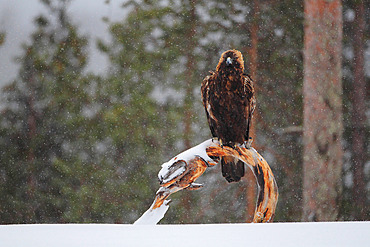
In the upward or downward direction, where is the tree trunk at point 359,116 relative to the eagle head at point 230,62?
downward

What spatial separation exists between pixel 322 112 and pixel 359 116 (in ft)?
0.88

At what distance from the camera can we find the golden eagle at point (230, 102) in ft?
5.33

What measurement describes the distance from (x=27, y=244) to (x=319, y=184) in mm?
1873

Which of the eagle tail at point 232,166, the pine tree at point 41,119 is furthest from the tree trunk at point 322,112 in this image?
the pine tree at point 41,119

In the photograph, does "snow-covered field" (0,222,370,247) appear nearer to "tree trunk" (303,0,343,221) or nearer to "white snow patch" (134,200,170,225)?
"white snow patch" (134,200,170,225)

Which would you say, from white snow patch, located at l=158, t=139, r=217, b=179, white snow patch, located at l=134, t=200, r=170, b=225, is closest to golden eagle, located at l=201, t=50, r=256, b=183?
white snow patch, located at l=158, t=139, r=217, b=179

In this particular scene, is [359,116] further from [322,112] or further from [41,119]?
[41,119]

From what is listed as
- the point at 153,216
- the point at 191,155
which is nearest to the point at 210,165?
the point at 191,155

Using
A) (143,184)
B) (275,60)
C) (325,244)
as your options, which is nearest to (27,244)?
(325,244)

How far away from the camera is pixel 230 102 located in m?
1.63

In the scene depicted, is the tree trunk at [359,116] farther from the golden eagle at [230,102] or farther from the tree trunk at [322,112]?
the golden eagle at [230,102]

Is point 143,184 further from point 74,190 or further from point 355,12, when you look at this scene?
point 355,12

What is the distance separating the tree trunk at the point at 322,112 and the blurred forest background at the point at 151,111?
0.06 meters

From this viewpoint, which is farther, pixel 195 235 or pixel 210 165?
pixel 210 165
